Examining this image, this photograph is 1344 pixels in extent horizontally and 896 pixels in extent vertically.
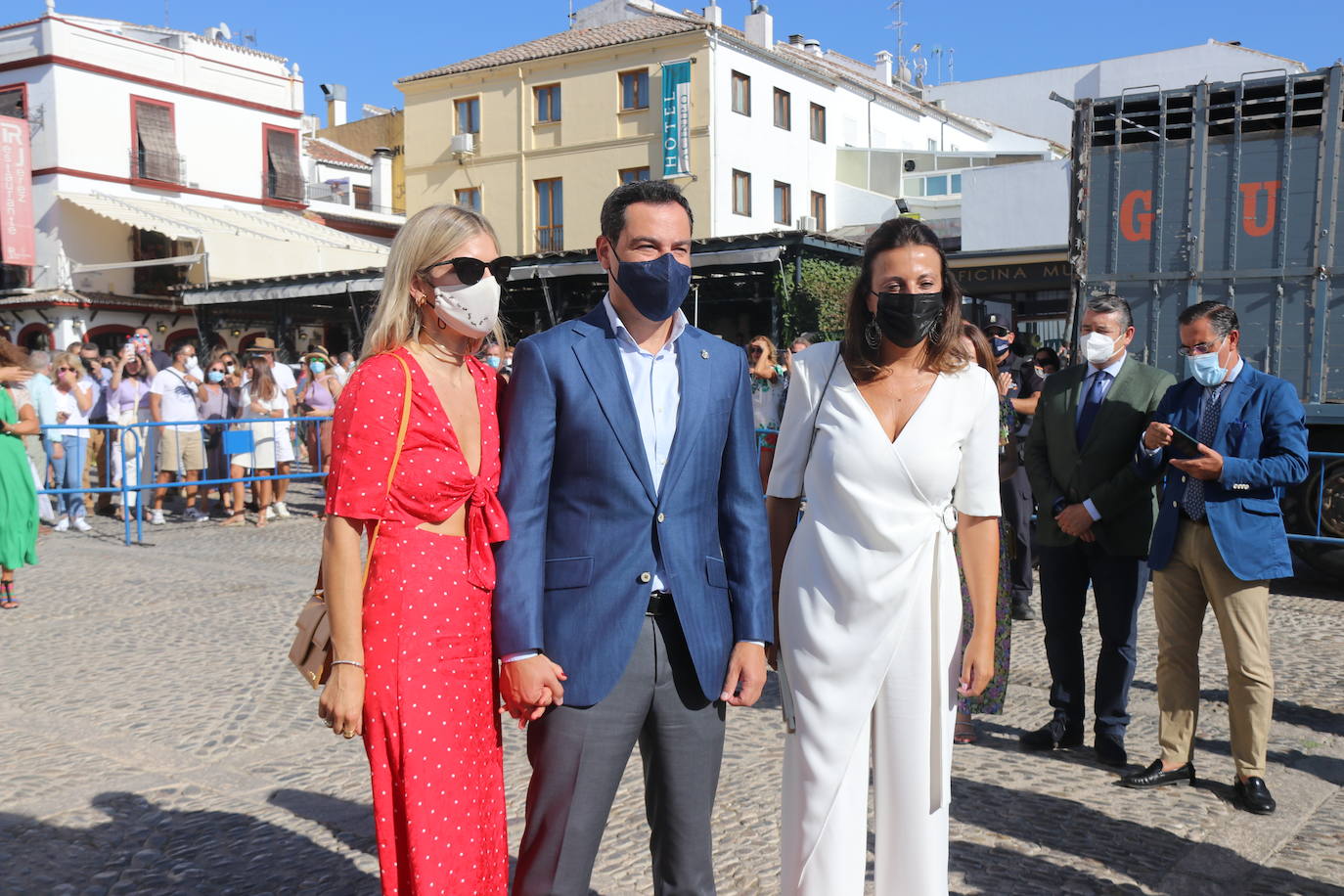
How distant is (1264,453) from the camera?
457 cm

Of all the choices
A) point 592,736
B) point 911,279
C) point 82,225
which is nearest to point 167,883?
point 592,736

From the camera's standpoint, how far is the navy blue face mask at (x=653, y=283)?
8.52ft

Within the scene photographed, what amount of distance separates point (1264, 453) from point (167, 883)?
14.3ft

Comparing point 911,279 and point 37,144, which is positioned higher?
point 37,144

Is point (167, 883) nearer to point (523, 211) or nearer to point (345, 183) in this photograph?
point (523, 211)

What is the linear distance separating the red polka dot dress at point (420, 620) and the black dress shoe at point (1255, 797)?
3238mm

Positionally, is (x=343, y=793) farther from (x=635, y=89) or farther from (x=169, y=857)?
(x=635, y=89)

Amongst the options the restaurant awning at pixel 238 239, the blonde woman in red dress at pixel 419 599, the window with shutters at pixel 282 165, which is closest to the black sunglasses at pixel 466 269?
the blonde woman in red dress at pixel 419 599

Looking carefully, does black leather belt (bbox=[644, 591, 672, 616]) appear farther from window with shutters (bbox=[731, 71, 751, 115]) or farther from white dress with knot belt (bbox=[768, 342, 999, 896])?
window with shutters (bbox=[731, 71, 751, 115])

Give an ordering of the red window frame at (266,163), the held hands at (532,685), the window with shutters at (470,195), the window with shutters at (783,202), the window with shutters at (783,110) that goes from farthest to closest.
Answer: the window with shutters at (470,195) < the red window frame at (266,163) < the window with shutters at (783,202) < the window with shutters at (783,110) < the held hands at (532,685)

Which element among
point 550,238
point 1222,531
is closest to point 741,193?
point 550,238

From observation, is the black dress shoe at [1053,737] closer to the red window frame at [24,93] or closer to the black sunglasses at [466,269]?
the black sunglasses at [466,269]

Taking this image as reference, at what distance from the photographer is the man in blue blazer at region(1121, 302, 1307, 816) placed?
4.45 meters

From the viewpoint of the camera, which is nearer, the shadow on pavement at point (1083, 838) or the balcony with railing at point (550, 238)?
the shadow on pavement at point (1083, 838)
